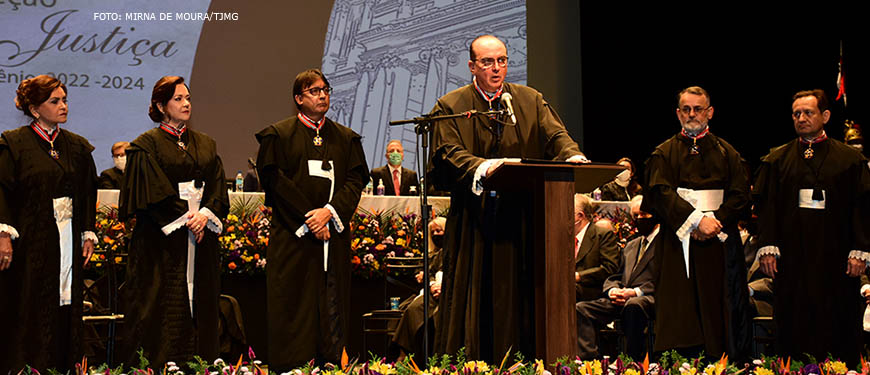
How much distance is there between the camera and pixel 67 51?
27.8 ft

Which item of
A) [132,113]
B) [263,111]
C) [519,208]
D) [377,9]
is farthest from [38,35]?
[519,208]

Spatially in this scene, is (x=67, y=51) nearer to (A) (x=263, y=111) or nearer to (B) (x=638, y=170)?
(A) (x=263, y=111)

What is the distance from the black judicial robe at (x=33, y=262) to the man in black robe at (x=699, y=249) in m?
2.98

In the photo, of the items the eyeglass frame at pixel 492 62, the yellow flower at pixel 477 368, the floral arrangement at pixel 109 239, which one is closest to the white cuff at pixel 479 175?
the eyeglass frame at pixel 492 62

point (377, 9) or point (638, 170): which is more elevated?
point (377, 9)

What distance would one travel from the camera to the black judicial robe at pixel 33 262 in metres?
4.18

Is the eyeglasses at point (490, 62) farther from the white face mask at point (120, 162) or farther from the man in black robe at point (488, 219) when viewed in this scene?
the white face mask at point (120, 162)

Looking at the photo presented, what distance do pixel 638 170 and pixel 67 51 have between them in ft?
20.6

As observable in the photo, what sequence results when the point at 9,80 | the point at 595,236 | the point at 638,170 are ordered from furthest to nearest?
the point at 638,170 → the point at 9,80 → the point at 595,236

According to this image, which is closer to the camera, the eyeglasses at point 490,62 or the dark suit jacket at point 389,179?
the eyeglasses at point 490,62

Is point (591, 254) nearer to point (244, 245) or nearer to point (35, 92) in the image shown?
point (244, 245)

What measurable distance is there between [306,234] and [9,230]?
137 centimetres

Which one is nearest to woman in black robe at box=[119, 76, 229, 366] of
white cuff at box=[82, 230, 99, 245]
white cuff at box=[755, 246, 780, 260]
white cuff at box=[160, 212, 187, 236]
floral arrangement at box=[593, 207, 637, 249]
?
white cuff at box=[160, 212, 187, 236]

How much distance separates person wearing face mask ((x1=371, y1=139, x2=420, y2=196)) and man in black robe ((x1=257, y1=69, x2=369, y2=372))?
394cm
